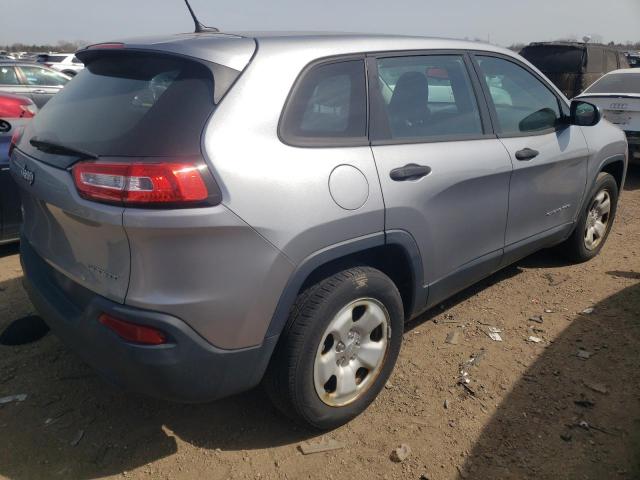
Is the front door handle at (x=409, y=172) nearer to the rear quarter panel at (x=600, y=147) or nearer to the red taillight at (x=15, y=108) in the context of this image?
the rear quarter panel at (x=600, y=147)

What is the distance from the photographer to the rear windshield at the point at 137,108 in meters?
2.00

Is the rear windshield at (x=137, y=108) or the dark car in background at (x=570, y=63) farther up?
the rear windshield at (x=137, y=108)

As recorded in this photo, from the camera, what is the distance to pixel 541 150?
140 inches

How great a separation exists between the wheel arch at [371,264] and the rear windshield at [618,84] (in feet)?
21.4

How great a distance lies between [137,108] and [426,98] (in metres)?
1.55

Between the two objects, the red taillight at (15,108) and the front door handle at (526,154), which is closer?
the front door handle at (526,154)

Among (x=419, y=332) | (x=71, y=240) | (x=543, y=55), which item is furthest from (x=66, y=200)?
(x=543, y=55)

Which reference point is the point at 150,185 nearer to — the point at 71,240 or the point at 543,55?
the point at 71,240

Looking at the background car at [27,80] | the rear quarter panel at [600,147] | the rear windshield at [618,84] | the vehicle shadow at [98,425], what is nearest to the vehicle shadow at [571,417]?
the vehicle shadow at [98,425]

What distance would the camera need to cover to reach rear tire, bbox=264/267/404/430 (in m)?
2.30

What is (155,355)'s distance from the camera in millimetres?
2008

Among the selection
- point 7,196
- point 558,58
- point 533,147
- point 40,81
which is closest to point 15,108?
point 7,196

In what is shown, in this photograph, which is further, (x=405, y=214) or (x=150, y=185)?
(x=405, y=214)

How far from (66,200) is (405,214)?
1451mm
